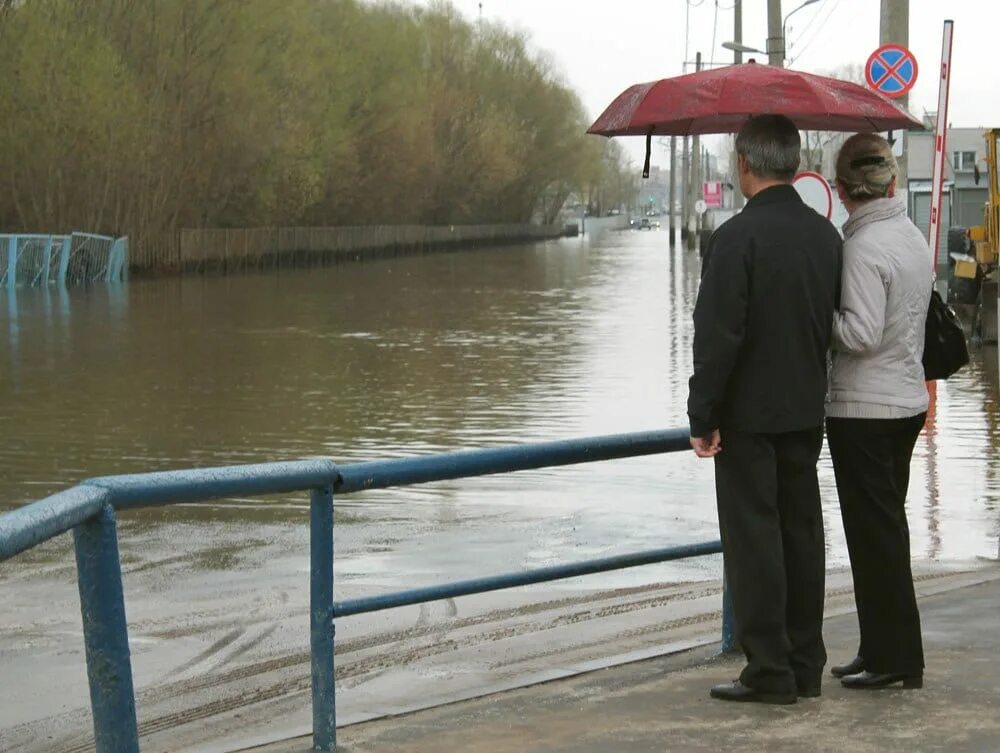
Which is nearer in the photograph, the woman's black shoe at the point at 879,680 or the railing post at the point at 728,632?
the woman's black shoe at the point at 879,680

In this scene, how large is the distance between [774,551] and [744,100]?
1711 millimetres

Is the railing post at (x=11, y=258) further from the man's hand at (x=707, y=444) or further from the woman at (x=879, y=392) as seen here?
the man's hand at (x=707, y=444)

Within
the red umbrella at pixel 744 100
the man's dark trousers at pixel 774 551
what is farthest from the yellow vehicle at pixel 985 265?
the man's dark trousers at pixel 774 551

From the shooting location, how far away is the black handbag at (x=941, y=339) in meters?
5.69

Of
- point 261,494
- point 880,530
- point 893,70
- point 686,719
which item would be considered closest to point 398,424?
point 893,70

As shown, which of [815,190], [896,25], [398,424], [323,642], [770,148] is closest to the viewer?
[323,642]

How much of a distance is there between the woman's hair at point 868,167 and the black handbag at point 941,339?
38 centimetres

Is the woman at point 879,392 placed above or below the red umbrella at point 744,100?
A: below

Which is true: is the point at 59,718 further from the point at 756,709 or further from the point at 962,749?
the point at 962,749

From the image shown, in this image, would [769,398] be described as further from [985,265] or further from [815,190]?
[985,265]

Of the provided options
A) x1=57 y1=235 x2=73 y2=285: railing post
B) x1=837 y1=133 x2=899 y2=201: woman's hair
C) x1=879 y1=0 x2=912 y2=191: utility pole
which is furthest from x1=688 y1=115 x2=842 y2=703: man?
x1=57 y1=235 x2=73 y2=285: railing post

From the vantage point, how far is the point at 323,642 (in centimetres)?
493

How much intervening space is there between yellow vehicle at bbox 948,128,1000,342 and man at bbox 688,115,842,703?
17.7m

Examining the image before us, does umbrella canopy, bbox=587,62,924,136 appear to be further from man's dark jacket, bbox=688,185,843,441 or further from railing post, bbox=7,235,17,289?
railing post, bbox=7,235,17,289
